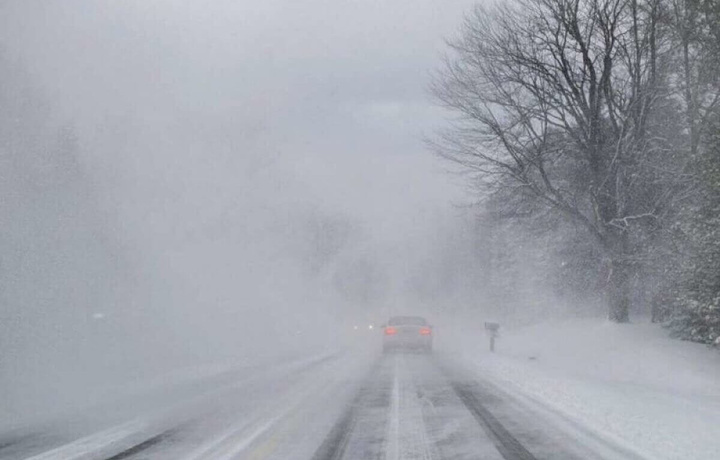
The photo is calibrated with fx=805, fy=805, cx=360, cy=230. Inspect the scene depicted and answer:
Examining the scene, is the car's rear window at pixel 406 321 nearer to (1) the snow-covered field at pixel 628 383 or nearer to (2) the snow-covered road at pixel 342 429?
(1) the snow-covered field at pixel 628 383

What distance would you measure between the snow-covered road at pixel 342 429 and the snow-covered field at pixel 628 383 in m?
0.51

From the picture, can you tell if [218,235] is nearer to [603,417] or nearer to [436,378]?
[436,378]

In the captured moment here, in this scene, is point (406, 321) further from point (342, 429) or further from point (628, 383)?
point (342, 429)

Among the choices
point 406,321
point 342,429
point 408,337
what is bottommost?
point 342,429

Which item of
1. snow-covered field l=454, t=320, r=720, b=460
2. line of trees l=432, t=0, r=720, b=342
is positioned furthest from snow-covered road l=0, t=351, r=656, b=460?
line of trees l=432, t=0, r=720, b=342

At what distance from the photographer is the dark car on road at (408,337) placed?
106 ft

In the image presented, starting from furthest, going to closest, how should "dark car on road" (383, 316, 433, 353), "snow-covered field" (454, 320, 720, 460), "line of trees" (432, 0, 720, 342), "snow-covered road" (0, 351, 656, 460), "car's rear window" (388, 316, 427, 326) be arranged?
"car's rear window" (388, 316, 427, 326) → "dark car on road" (383, 316, 433, 353) → "line of trees" (432, 0, 720, 342) → "snow-covered field" (454, 320, 720, 460) → "snow-covered road" (0, 351, 656, 460)

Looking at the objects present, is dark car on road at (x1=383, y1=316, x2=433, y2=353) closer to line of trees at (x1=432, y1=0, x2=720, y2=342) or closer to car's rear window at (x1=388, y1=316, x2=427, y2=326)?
car's rear window at (x1=388, y1=316, x2=427, y2=326)

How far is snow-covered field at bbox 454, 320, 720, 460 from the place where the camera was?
982 cm

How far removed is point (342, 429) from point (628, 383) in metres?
9.41

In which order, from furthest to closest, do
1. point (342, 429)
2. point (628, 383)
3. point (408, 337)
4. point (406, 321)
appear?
point (406, 321) < point (408, 337) < point (628, 383) < point (342, 429)

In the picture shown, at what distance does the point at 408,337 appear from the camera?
106 feet

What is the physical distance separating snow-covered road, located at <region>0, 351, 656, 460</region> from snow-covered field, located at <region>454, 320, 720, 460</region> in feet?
1.67

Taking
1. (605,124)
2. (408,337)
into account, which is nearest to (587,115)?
(605,124)
